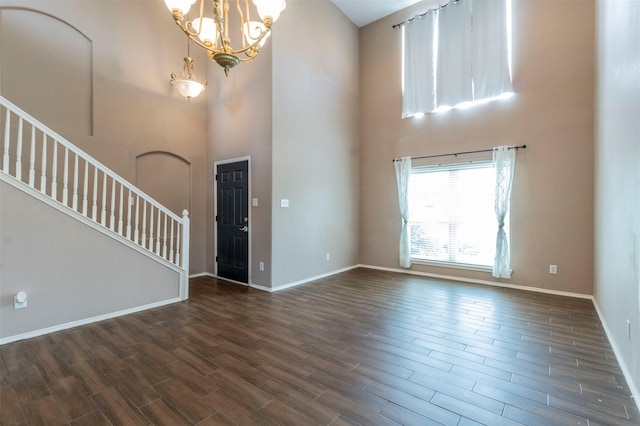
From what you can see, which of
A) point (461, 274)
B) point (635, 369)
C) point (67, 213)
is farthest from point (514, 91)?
point (67, 213)

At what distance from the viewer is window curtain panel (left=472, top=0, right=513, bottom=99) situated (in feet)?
15.2

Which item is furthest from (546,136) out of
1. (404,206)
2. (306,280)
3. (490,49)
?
(306,280)

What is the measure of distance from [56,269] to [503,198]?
5948 millimetres

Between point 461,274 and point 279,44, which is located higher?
point 279,44

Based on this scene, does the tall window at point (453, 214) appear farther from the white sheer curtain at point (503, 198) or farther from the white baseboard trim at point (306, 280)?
the white baseboard trim at point (306, 280)

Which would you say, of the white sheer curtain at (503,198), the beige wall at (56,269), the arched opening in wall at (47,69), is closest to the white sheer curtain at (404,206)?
the white sheer curtain at (503,198)

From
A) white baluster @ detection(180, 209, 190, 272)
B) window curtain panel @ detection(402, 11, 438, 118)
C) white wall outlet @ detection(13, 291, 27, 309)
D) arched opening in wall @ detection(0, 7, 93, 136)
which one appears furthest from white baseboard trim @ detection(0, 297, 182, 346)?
window curtain panel @ detection(402, 11, 438, 118)

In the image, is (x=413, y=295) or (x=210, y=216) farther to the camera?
(x=210, y=216)

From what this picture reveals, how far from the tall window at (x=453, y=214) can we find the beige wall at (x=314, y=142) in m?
1.36

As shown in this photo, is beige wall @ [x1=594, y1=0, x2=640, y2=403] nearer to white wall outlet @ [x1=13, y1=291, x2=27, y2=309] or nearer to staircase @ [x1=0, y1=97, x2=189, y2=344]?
staircase @ [x1=0, y1=97, x2=189, y2=344]

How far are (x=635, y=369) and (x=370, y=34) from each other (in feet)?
21.5

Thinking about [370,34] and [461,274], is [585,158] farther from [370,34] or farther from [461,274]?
[370,34]

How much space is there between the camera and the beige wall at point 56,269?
2.72 meters

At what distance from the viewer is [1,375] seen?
7.11 feet
